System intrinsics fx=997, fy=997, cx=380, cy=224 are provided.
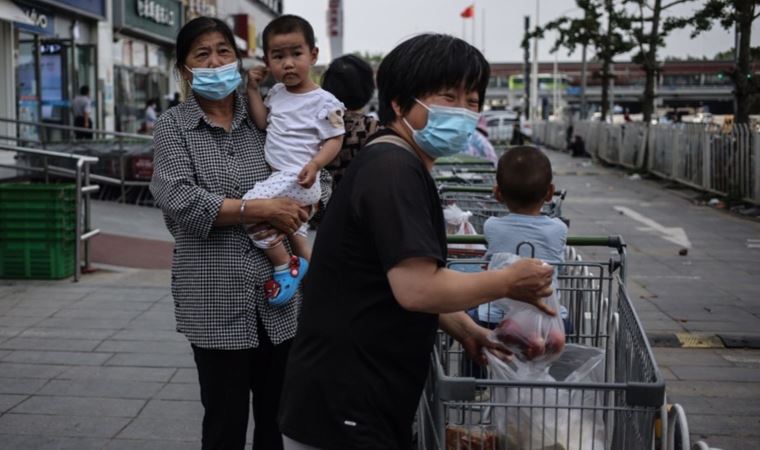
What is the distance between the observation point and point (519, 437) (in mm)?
2678

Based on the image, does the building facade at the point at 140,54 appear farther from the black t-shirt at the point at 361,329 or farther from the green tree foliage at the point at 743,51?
the black t-shirt at the point at 361,329

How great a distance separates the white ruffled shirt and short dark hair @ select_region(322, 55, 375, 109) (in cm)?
85

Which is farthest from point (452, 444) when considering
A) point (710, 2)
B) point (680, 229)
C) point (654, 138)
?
point (654, 138)

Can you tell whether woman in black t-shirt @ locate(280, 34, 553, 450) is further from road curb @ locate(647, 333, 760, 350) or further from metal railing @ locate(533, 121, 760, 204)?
metal railing @ locate(533, 121, 760, 204)

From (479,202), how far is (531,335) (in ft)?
12.8

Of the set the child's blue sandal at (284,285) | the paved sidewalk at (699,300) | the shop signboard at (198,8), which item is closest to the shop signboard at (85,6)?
the shop signboard at (198,8)

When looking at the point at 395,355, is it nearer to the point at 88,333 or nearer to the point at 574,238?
the point at 574,238

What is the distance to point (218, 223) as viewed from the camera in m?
3.23

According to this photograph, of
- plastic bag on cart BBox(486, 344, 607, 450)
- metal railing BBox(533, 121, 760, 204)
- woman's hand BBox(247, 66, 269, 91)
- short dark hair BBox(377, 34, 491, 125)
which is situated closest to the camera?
short dark hair BBox(377, 34, 491, 125)

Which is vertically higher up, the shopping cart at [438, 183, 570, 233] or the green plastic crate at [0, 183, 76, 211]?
the shopping cart at [438, 183, 570, 233]

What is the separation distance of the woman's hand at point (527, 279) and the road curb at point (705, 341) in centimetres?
524

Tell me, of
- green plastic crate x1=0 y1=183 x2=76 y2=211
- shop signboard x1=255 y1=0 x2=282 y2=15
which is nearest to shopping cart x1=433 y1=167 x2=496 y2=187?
green plastic crate x1=0 y1=183 x2=76 y2=211

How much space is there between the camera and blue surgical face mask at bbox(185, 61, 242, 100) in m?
3.35

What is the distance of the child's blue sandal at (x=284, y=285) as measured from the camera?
11.1 ft
